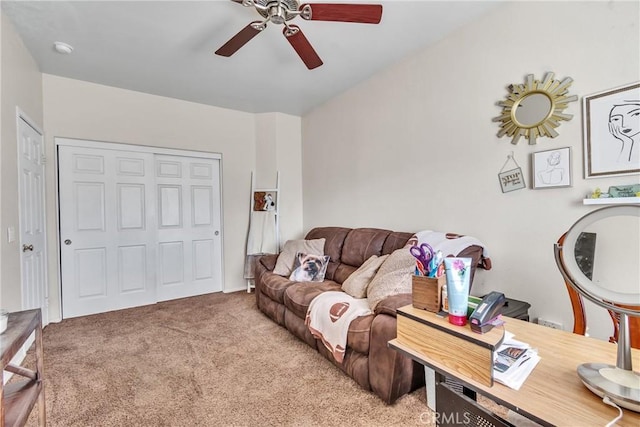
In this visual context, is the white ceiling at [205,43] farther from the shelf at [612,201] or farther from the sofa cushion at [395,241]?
the sofa cushion at [395,241]

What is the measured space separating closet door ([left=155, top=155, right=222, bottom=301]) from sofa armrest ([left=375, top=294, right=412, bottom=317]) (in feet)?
10.1

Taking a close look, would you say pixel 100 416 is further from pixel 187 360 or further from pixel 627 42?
pixel 627 42

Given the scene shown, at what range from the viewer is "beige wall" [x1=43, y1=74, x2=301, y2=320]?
10.4 ft

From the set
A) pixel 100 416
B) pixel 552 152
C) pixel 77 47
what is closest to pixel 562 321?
pixel 552 152

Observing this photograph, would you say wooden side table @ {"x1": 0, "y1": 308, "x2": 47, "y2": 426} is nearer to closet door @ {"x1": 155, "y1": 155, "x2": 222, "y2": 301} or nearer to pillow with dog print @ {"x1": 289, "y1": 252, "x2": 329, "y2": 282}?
pillow with dog print @ {"x1": 289, "y1": 252, "x2": 329, "y2": 282}

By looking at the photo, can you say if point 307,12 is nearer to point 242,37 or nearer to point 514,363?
point 242,37

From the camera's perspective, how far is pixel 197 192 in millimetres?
4117

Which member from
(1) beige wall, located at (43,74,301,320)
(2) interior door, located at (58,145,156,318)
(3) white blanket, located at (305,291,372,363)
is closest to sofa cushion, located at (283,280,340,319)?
(3) white blanket, located at (305,291,372,363)

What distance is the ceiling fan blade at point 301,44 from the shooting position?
1.85 meters

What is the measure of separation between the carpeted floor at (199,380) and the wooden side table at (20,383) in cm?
46

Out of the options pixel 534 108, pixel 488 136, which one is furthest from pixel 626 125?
pixel 488 136

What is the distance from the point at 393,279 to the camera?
6.75ft

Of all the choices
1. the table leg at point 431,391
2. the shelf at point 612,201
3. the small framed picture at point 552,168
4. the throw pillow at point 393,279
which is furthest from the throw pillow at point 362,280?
the shelf at point 612,201

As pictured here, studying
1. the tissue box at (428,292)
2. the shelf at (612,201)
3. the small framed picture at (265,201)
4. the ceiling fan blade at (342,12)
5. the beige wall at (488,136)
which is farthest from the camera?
the small framed picture at (265,201)
